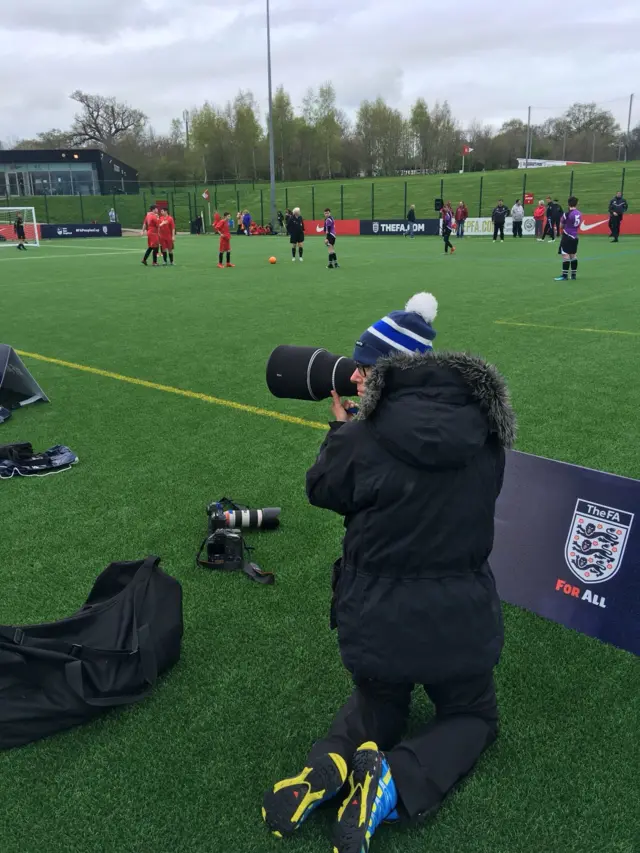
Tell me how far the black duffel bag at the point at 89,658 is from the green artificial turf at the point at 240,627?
0.29ft

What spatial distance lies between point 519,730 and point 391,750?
0.54 m

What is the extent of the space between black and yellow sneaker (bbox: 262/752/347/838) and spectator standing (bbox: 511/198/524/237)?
31.1 meters

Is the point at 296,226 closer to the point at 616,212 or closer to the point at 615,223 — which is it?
the point at 616,212

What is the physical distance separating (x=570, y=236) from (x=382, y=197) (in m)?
39.5

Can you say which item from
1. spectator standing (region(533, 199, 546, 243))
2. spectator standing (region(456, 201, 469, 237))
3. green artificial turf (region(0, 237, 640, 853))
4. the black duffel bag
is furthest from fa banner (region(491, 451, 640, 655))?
spectator standing (region(456, 201, 469, 237))

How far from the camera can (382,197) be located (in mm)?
50750

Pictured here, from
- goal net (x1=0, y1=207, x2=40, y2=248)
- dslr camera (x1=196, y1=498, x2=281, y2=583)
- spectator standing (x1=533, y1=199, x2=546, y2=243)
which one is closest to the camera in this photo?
dslr camera (x1=196, y1=498, x2=281, y2=583)

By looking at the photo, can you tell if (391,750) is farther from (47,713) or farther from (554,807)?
(47,713)

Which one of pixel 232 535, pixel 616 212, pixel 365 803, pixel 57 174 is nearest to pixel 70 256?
pixel 616 212

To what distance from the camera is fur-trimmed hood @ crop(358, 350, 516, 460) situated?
5.85 ft

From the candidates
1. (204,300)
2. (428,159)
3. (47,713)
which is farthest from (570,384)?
(428,159)

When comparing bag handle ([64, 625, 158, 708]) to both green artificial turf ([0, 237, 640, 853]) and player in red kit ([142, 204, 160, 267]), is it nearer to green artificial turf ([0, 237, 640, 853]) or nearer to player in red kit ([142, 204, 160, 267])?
green artificial turf ([0, 237, 640, 853])

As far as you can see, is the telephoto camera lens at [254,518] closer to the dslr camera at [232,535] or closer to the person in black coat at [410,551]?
the dslr camera at [232,535]

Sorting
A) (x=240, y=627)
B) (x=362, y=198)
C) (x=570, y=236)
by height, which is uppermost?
(x=362, y=198)
